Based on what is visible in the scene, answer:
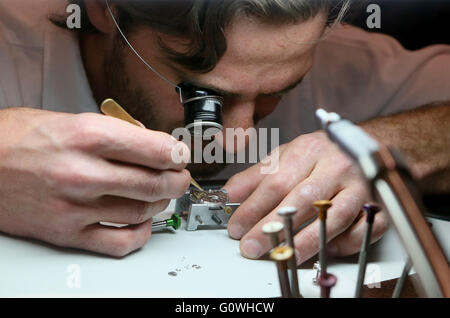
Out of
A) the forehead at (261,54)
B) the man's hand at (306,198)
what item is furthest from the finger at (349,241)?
the forehead at (261,54)

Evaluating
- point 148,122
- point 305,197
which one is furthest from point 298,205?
point 148,122

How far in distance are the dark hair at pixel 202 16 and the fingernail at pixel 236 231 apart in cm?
33

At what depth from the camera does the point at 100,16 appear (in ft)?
3.76

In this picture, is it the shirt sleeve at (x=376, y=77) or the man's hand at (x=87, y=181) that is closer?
the man's hand at (x=87, y=181)

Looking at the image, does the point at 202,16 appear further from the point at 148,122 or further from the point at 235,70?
the point at 148,122

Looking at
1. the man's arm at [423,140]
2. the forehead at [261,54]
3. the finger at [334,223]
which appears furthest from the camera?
the man's arm at [423,140]

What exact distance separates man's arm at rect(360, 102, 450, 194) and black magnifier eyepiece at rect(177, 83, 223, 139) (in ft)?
1.45

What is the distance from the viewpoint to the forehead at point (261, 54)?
90 cm

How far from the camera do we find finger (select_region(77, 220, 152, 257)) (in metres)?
0.77

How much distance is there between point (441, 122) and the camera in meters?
1.35

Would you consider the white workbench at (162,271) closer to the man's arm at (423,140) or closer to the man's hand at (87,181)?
the man's hand at (87,181)

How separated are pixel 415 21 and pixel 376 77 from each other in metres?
0.27

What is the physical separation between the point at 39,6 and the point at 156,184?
2.75 feet

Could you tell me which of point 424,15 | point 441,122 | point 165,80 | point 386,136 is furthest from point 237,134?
point 424,15
